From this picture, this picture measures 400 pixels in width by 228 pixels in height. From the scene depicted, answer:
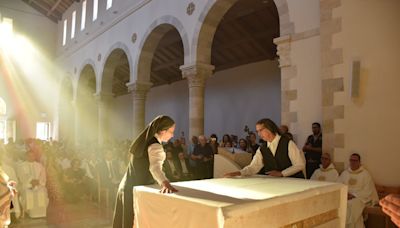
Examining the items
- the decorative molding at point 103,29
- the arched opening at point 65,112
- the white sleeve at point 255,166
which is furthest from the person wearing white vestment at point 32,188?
the arched opening at point 65,112

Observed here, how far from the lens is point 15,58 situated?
2120cm

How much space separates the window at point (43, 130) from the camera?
21.9m

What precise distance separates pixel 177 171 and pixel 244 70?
25.2 ft

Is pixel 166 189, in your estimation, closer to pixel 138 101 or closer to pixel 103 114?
pixel 138 101

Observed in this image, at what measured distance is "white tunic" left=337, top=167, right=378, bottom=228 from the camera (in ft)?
14.6

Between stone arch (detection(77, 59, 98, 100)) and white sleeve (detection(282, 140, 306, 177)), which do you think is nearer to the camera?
white sleeve (detection(282, 140, 306, 177))

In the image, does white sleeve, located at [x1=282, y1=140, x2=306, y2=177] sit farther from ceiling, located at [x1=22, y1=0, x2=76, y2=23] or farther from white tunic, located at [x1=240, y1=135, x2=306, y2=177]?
ceiling, located at [x1=22, y1=0, x2=76, y2=23]

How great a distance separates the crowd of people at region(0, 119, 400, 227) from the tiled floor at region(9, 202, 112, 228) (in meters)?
0.16

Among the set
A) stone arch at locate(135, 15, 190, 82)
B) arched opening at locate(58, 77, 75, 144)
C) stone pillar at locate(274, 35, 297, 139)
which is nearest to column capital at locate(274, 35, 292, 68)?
stone pillar at locate(274, 35, 297, 139)

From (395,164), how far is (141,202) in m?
3.58

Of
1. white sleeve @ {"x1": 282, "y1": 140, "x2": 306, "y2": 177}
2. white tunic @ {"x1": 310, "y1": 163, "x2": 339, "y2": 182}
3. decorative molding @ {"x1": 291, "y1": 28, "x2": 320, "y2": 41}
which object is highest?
decorative molding @ {"x1": 291, "y1": 28, "x2": 320, "y2": 41}

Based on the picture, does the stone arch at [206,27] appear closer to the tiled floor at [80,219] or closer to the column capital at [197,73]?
the column capital at [197,73]

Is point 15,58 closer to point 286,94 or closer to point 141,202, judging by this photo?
point 286,94

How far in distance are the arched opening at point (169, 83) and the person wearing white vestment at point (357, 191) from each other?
31.1 feet
